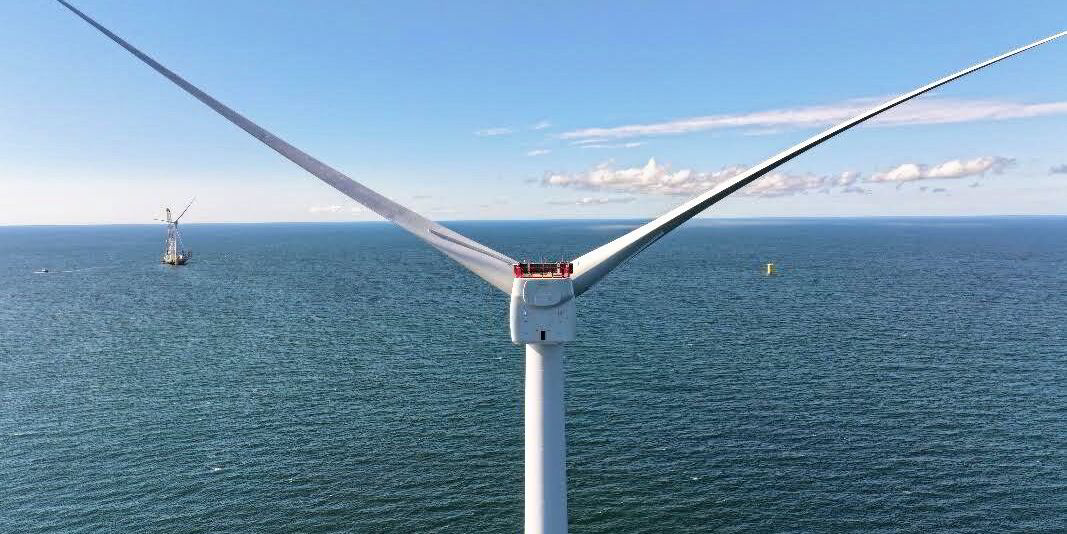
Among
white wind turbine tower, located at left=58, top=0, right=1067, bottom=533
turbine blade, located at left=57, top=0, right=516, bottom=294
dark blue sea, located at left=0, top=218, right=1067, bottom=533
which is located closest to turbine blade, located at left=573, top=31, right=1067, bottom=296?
white wind turbine tower, located at left=58, top=0, right=1067, bottom=533

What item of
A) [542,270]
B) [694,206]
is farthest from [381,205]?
[694,206]

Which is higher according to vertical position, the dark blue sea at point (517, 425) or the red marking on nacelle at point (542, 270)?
the red marking on nacelle at point (542, 270)

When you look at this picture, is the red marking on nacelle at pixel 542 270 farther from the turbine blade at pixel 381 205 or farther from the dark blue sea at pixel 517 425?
the dark blue sea at pixel 517 425

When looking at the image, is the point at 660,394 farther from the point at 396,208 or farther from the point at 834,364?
the point at 396,208

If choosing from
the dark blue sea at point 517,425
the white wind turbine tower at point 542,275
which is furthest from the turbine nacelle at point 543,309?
the dark blue sea at point 517,425

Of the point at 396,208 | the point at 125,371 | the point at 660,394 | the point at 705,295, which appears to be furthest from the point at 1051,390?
the point at 125,371

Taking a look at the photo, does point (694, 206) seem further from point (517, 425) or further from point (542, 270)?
point (517, 425)
